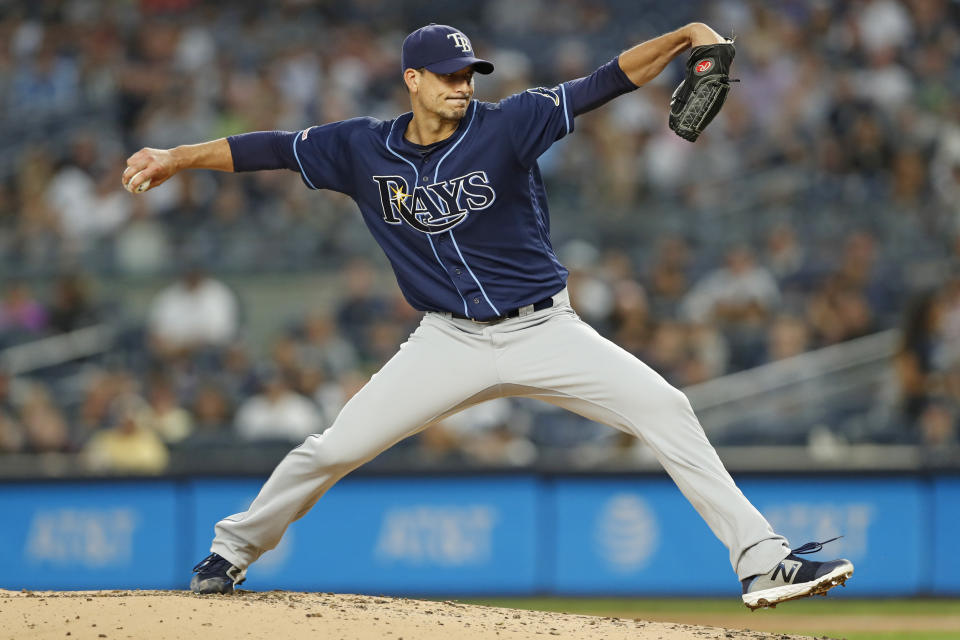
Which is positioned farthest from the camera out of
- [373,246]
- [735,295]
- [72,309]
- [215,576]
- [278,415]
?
[373,246]

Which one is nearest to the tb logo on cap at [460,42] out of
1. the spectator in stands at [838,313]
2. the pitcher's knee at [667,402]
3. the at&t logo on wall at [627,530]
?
the pitcher's knee at [667,402]

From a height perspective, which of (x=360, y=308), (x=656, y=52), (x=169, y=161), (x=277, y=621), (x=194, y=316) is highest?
(x=360, y=308)

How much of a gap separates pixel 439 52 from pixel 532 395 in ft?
3.98

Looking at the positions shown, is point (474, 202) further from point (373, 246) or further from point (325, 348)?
point (373, 246)

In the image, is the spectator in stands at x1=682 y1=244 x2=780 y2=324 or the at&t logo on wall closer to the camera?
the at&t logo on wall

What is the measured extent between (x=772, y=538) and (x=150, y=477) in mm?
5575

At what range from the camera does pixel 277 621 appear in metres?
4.39

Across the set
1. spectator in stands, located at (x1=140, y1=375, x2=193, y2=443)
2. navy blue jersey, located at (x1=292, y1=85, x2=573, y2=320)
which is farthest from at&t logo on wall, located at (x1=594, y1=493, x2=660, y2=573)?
navy blue jersey, located at (x1=292, y1=85, x2=573, y2=320)

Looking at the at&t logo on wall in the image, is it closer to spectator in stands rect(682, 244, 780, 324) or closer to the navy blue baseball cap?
spectator in stands rect(682, 244, 780, 324)

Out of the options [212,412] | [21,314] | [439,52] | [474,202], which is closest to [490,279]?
[474,202]

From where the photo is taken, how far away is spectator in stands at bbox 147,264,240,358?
10484mm

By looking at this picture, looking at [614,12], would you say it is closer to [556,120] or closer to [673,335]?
[673,335]

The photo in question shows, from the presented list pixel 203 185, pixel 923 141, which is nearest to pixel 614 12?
pixel 923 141

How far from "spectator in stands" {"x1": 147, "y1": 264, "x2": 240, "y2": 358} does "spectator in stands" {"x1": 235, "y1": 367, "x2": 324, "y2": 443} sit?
44.9 inches
